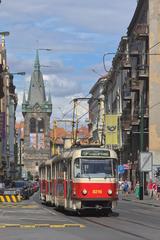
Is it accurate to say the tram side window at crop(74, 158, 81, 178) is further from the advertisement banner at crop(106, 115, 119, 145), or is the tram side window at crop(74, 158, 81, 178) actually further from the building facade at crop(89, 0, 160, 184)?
the advertisement banner at crop(106, 115, 119, 145)

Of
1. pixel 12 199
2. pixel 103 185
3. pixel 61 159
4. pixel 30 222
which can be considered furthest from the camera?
pixel 12 199

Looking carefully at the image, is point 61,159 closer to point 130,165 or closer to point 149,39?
point 149,39

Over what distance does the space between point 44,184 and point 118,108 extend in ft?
205

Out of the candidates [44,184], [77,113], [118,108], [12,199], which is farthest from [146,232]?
[118,108]

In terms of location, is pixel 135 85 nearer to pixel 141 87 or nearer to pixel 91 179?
pixel 141 87

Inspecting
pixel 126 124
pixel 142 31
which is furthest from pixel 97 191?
pixel 126 124

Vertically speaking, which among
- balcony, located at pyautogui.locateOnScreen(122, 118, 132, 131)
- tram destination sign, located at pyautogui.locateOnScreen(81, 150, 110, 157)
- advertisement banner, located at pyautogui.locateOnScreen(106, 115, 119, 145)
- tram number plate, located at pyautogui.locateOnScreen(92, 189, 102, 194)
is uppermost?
balcony, located at pyautogui.locateOnScreen(122, 118, 132, 131)

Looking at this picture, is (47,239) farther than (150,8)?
No

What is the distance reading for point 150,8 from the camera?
69.8 metres

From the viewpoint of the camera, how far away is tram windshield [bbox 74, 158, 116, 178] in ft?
99.3

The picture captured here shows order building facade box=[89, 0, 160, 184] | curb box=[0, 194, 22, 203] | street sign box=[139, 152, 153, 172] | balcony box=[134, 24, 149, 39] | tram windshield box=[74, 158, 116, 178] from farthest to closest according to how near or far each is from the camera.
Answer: balcony box=[134, 24, 149, 39] → building facade box=[89, 0, 160, 184] → street sign box=[139, 152, 153, 172] → curb box=[0, 194, 22, 203] → tram windshield box=[74, 158, 116, 178]

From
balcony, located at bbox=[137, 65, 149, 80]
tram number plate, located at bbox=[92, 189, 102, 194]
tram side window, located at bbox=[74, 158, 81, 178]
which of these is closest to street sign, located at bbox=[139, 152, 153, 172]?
tram side window, located at bbox=[74, 158, 81, 178]

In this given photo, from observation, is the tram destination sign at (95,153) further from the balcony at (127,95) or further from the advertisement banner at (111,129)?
the balcony at (127,95)

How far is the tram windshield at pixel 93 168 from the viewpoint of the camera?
30.3m
